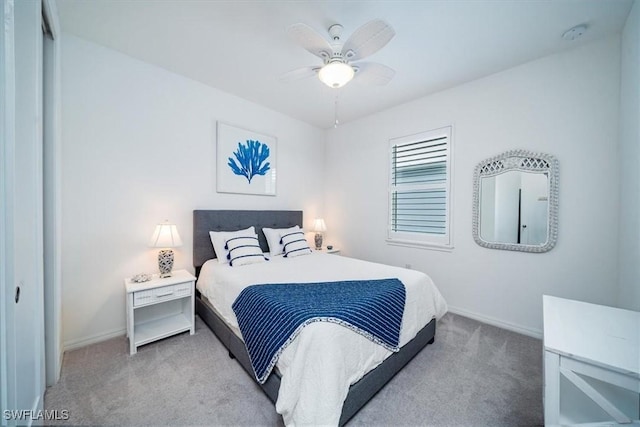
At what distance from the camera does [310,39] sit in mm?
1652

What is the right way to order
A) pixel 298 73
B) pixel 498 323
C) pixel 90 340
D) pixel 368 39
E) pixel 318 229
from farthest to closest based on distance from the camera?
pixel 318 229, pixel 498 323, pixel 90 340, pixel 298 73, pixel 368 39

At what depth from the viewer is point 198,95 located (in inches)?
112

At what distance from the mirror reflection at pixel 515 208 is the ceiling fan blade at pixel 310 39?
7.38 feet

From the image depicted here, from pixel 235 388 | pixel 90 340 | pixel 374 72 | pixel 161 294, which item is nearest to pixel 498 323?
pixel 235 388

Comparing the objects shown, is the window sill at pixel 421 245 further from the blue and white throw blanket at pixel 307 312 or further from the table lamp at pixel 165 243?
the table lamp at pixel 165 243

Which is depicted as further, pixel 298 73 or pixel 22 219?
pixel 298 73

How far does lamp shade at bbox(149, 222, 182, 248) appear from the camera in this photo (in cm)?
233

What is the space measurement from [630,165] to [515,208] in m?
0.88

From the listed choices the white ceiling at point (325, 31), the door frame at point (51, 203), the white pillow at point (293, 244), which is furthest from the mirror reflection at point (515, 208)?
the door frame at point (51, 203)

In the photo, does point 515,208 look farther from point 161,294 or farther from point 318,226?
point 161,294

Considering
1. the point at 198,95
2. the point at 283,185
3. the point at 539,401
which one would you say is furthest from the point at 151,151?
the point at 539,401

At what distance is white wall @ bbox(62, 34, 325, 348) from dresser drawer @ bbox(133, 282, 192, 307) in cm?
46

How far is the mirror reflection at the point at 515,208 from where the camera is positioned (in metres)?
2.42

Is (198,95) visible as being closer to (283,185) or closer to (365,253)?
(283,185)
